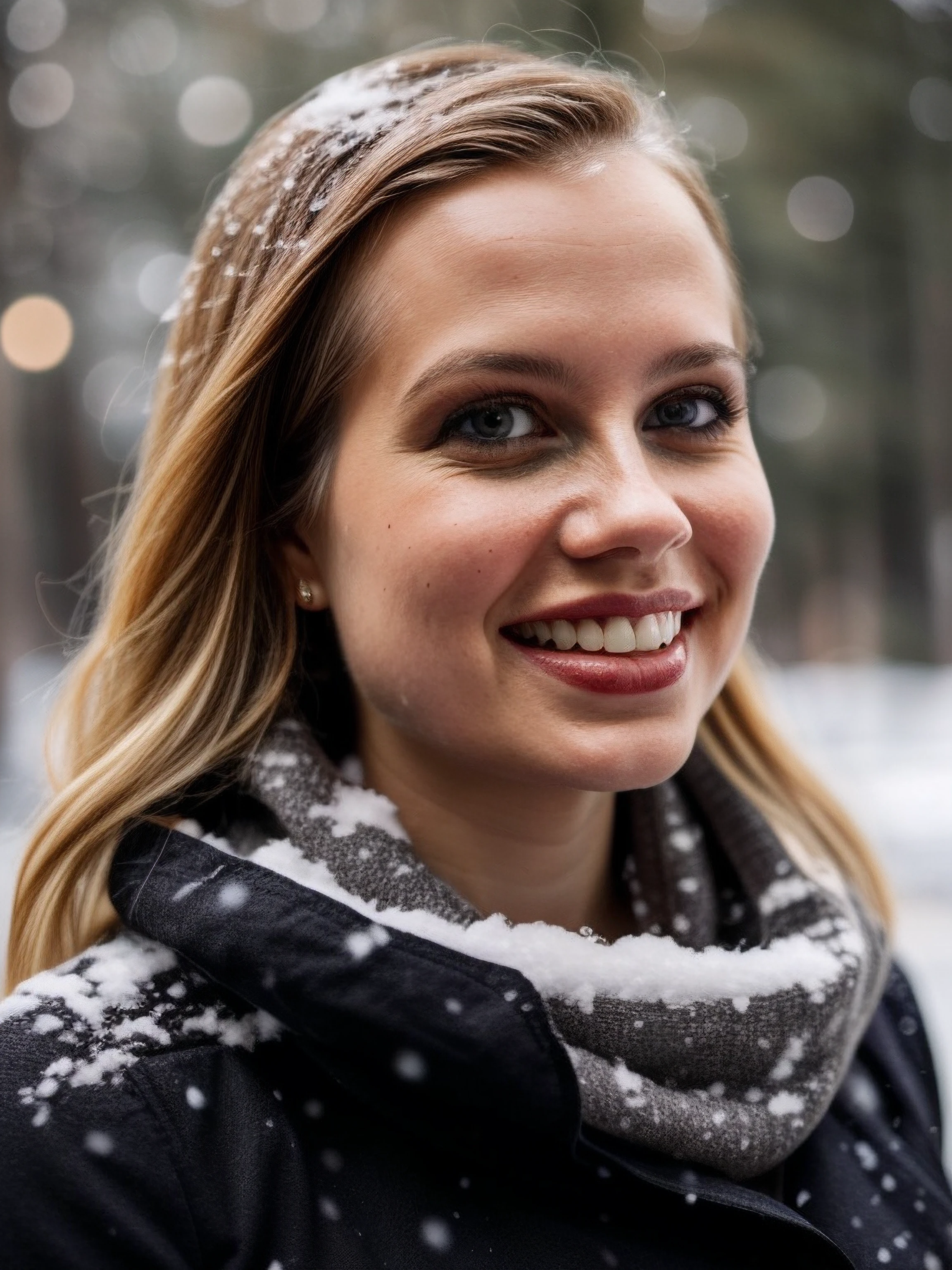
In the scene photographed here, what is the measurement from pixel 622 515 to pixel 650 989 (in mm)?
482

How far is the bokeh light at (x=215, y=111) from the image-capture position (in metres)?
3.77

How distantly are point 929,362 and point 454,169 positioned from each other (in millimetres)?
4170

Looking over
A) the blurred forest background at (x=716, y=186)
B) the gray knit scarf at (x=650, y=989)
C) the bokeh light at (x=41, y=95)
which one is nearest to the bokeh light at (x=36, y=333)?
the blurred forest background at (x=716, y=186)

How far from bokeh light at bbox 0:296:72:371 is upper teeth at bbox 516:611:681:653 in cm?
347

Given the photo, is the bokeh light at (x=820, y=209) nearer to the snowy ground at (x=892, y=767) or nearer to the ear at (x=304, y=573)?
the snowy ground at (x=892, y=767)

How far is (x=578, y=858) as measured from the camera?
4.44 feet

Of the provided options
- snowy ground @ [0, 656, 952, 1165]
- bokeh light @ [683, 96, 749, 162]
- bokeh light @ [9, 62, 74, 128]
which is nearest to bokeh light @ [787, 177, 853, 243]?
bokeh light @ [683, 96, 749, 162]

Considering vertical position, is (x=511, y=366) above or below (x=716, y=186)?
below

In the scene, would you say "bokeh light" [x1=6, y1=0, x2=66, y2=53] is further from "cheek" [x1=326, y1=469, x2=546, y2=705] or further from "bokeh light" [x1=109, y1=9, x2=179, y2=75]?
"cheek" [x1=326, y1=469, x2=546, y2=705]

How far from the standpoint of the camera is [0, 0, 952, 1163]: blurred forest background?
3811 mm

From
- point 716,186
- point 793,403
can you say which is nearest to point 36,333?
point 716,186

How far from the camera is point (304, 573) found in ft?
4.26

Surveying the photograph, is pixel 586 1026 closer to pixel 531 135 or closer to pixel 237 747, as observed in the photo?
pixel 237 747

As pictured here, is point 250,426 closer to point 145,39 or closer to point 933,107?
point 145,39
